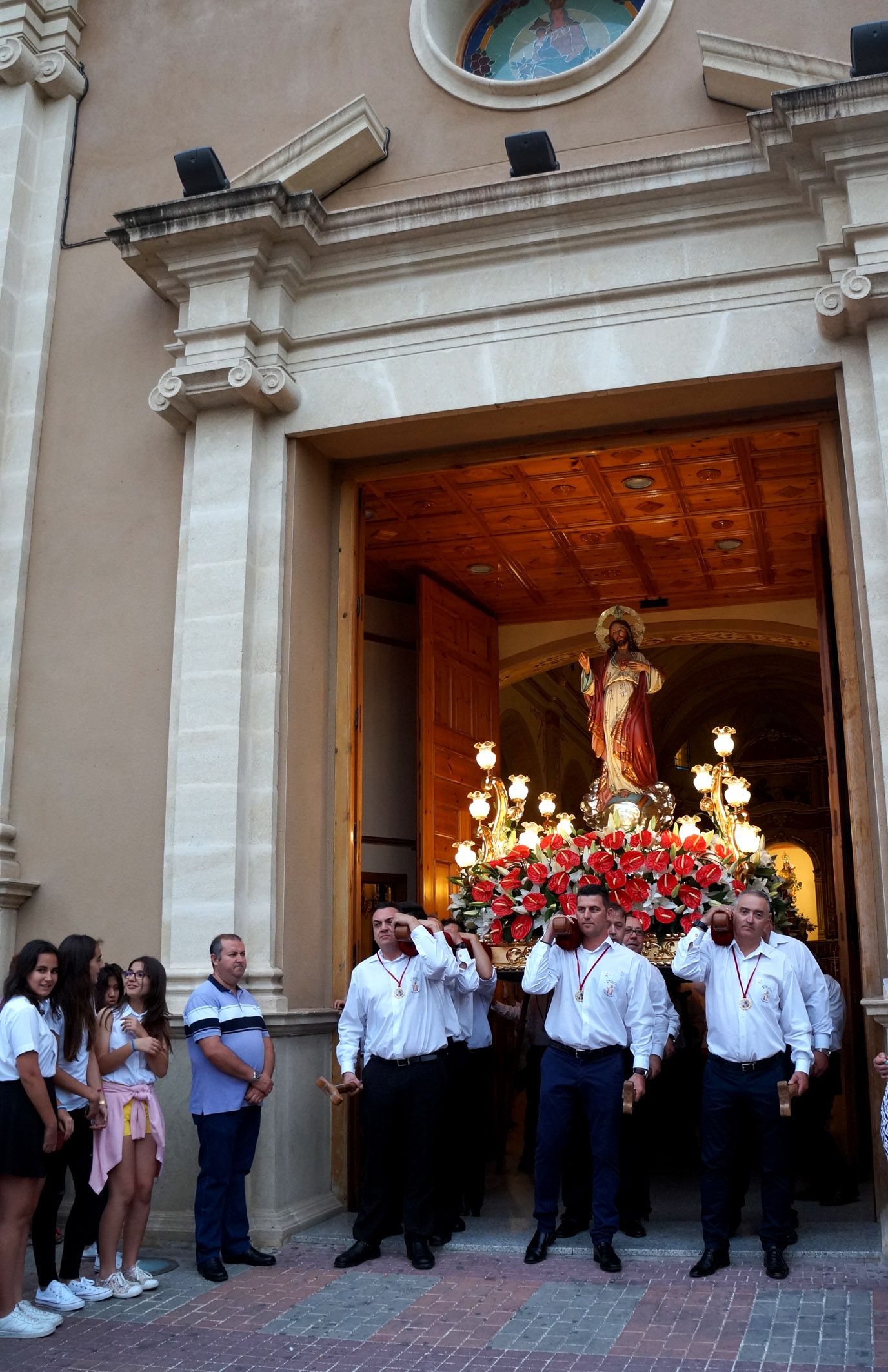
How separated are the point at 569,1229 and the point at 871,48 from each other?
6.77 m

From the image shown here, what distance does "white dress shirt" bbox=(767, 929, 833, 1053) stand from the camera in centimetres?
635

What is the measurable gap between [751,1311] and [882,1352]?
714mm

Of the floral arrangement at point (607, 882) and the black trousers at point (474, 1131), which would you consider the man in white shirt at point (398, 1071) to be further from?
the floral arrangement at point (607, 882)

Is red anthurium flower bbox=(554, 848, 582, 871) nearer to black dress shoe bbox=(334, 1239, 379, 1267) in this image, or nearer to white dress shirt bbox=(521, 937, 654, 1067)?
white dress shirt bbox=(521, 937, 654, 1067)

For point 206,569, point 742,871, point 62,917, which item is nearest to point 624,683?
point 742,871

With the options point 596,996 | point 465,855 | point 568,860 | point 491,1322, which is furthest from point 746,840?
point 491,1322

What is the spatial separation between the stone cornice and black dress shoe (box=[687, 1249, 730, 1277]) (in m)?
9.12

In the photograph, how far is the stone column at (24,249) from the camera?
29.2ft

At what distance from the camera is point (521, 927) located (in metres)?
8.39

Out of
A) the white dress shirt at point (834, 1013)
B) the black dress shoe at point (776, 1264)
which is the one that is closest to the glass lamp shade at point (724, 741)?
the white dress shirt at point (834, 1013)

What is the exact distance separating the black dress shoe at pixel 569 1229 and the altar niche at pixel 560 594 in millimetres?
2139

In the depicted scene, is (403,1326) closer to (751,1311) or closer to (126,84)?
(751,1311)

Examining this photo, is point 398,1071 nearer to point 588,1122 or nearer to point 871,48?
point 588,1122

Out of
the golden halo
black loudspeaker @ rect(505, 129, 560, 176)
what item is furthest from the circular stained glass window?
the golden halo
